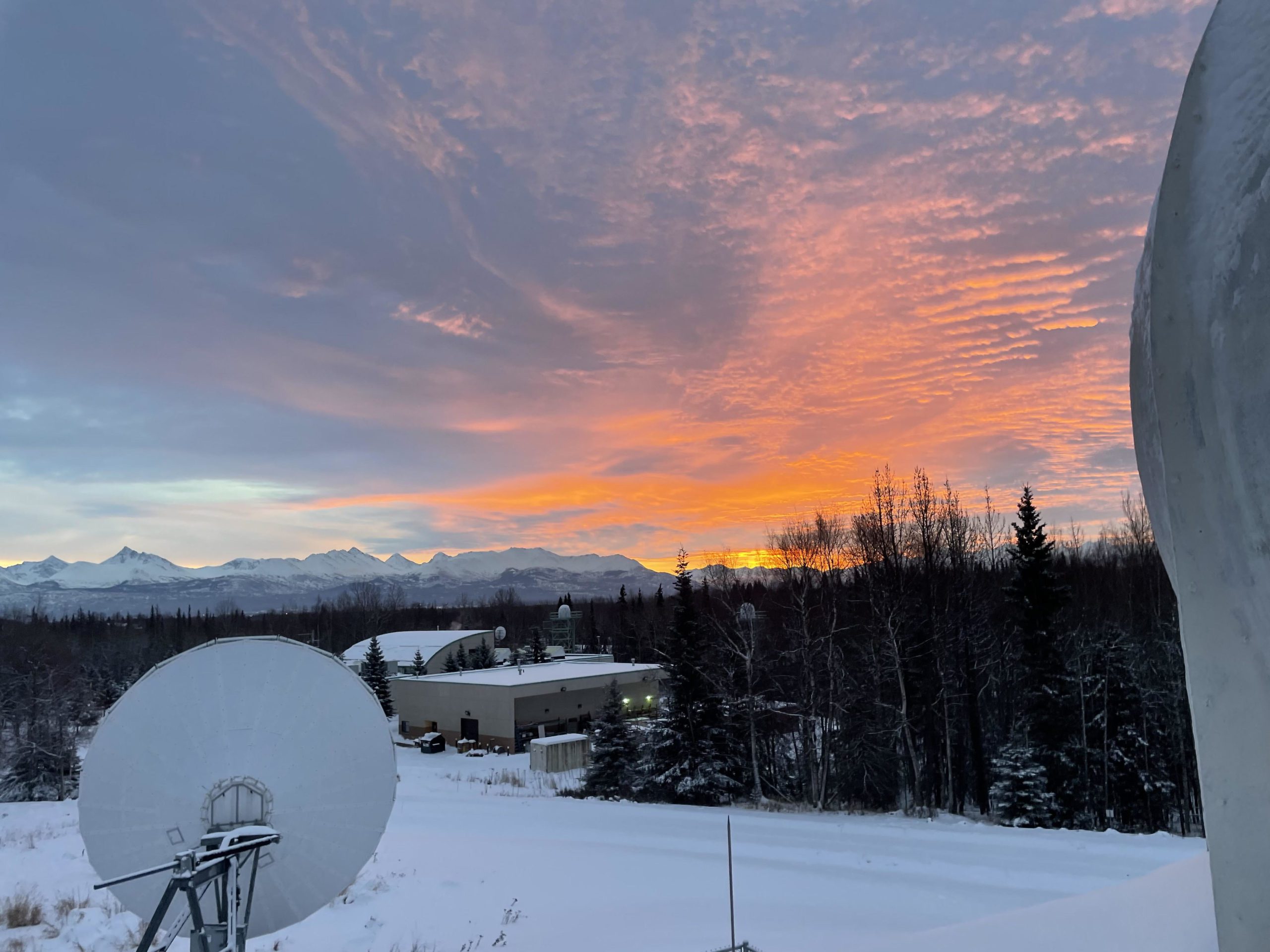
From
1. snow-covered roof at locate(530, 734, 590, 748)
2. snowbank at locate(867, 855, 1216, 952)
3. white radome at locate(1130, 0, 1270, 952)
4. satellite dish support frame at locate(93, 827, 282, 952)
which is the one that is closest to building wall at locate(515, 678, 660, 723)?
snow-covered roof at locate(530, 734, 590, 748)

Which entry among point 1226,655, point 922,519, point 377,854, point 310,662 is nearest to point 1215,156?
point 1226,655

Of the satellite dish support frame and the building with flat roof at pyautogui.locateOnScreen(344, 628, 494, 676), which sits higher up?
the satellite dish support frame

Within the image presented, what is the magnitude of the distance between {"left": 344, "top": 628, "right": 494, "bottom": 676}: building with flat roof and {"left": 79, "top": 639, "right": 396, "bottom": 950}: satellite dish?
175 ft

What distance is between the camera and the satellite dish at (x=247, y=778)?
6473mm

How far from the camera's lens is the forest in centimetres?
2400

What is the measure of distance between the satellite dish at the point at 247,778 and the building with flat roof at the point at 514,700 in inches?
1163

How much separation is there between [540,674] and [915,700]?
2298 centimetres

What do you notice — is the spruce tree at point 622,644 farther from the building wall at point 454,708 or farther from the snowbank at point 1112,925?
the snowbank at point 1112,925

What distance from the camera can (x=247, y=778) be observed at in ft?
22.4

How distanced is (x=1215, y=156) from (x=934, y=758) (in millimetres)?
28271

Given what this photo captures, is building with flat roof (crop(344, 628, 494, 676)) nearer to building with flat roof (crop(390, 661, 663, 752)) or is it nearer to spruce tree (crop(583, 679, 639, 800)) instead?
building with flat roof (crop(390, 661, 663, 752))

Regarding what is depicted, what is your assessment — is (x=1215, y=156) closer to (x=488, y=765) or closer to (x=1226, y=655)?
(x=1226, y=655)

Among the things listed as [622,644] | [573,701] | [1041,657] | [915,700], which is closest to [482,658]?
[622,644]

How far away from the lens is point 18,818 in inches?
654
